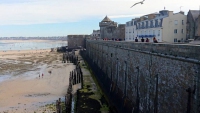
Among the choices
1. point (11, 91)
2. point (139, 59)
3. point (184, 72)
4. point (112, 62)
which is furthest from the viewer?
point (11, 91)

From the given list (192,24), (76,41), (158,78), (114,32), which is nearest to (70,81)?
(158,78)

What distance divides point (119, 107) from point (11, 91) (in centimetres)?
1817

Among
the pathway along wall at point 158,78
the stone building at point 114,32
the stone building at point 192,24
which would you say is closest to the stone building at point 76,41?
the stone building at point 114,32

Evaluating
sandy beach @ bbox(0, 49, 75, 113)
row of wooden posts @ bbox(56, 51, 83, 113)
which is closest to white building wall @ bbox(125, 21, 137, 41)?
row of wooden posts @ bbox(56, 51, 83, 113)

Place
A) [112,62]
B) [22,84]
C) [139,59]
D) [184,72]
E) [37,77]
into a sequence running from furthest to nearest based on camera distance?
[37,77], [22,84], [112,62], [139,59], [184,72]

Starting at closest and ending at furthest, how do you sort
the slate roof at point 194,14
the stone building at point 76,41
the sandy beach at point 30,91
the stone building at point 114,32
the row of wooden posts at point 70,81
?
1. the row of wooden posts at point 70,81
2. the sandy beach at point 30,91
3. the slate roof at point 194,14
4. the stone building at point 114,32
5. the stone building at point 76,41

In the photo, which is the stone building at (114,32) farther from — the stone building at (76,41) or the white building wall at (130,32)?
the stone building at (76,41)

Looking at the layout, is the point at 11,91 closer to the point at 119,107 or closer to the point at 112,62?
the point at 112,62

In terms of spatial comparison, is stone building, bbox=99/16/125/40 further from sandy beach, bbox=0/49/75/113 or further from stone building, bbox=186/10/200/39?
stone building, bbox=186/10/200/39

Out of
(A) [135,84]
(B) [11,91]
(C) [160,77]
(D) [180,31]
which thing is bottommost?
(B) [11,91]

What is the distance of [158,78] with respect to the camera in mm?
11406

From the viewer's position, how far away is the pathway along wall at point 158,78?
8609 millimetres

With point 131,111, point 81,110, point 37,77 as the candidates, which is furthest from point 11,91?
point 131,111

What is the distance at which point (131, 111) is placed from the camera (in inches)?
596
